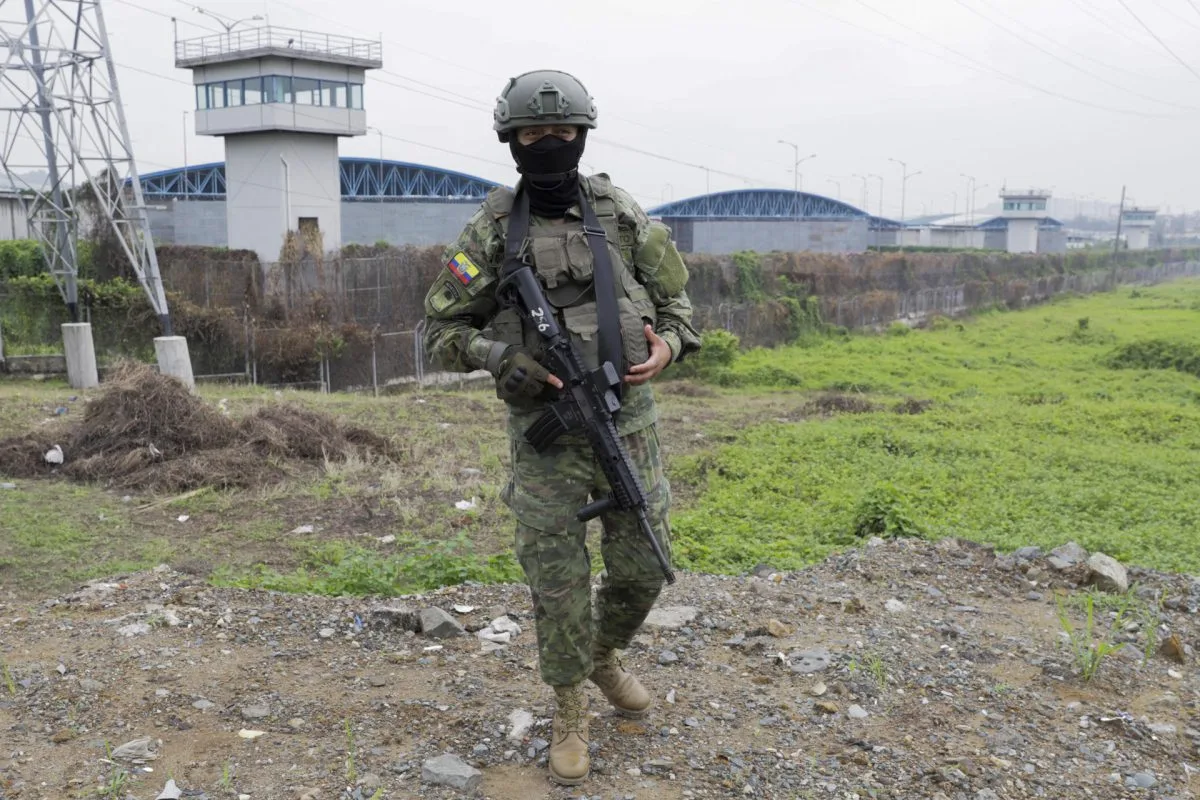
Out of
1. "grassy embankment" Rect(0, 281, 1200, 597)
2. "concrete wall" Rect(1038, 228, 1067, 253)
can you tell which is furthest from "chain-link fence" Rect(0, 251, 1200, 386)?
"concrete wall" Rect(1038, 228, 1067, 253)

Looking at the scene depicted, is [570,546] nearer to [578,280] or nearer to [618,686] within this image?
[618,686]

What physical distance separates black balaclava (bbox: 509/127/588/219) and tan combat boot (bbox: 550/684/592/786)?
147 centimetres

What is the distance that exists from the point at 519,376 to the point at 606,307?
1.19ft

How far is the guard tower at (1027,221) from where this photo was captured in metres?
78.7

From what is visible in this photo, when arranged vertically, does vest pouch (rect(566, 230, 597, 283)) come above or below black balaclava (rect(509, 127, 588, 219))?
below

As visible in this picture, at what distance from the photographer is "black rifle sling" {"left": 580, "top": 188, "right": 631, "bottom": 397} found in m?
3.11

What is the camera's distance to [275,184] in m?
26.3

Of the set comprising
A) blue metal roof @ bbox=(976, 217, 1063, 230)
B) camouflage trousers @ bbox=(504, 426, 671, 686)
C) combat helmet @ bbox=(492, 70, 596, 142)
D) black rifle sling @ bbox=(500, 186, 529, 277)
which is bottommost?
camouflage trousers @ bbox=(504, 426, 671, 686)

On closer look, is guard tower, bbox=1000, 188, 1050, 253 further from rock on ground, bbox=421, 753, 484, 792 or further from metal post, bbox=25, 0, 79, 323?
rock on ground, bbox=421, 753, 484, 792

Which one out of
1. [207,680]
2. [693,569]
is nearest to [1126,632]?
[693,569]

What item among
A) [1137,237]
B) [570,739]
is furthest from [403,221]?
[1137,237]

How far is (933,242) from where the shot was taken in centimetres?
8069

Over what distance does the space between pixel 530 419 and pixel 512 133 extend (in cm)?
86

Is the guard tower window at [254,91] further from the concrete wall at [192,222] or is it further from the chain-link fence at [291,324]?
the chain-link fence at [291,324]
